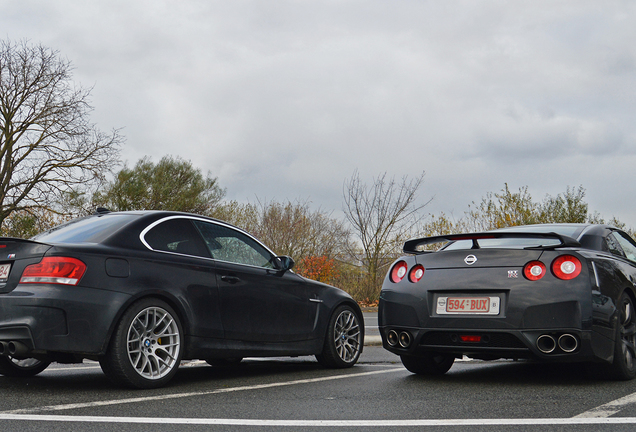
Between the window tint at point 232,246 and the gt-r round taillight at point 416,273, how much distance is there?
145 centimetres

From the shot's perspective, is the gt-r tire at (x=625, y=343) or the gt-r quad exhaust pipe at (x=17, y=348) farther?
the gt-r tire at (x=625, y=343)

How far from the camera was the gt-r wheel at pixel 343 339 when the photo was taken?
6941mm

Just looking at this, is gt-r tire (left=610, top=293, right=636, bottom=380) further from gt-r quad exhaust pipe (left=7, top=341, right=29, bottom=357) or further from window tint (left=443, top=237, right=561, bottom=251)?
gt-r quad exhaust pipe (left=7, top=341, right=29, bottom=357)

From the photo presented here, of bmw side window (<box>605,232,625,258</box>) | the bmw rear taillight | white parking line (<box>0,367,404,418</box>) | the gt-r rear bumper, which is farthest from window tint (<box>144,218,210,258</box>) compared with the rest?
bmw side window (<box>605,232,625,258</box>)

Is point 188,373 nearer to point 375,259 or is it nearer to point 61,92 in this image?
point 375,259

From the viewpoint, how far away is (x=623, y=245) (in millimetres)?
6441

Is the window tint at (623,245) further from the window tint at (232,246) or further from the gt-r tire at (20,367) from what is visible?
the gt-r tire at (20,367)

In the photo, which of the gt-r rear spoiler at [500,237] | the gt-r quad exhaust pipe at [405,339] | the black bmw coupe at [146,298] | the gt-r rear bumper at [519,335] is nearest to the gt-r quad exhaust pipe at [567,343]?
the gt-r rear bumper at [519,335]

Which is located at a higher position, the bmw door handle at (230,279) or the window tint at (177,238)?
the window tint at (177,238)

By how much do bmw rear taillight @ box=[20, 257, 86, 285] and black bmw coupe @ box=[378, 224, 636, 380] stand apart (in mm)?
2614

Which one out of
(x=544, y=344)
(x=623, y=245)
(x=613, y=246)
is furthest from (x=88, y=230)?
(x=623, y=245)

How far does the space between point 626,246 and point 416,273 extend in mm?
2213

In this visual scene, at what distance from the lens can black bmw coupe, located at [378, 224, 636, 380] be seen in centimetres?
510

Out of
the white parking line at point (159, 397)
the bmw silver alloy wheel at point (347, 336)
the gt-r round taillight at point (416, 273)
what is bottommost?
the white parking line at point (159, 397)
